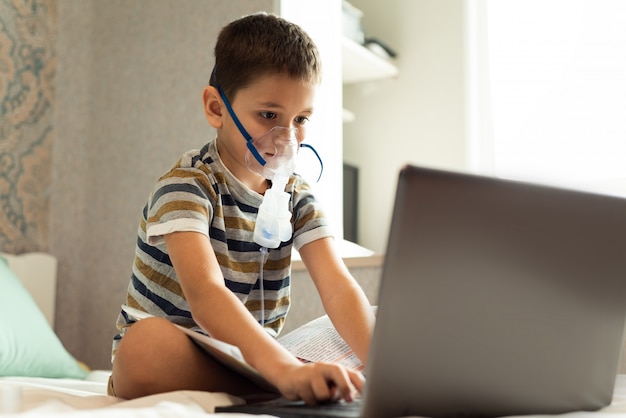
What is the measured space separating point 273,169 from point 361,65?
5.52 ft

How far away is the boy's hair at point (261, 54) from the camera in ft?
4.00

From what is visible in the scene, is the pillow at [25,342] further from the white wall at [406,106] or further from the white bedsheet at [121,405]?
the white wall at [406,106]

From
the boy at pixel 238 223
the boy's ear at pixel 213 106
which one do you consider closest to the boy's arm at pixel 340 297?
the boy at pixel 238 223

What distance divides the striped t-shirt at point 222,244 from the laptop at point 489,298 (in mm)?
481

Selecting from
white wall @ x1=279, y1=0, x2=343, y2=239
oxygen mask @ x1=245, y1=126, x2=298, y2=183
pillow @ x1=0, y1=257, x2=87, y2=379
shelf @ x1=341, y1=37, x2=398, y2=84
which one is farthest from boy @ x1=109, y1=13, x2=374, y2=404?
shelf @ x1=341, y1=37, x2=398, y2=84

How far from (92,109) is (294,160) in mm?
1569

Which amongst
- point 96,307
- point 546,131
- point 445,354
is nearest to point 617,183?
point 546,131

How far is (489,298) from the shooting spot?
2.20 feet

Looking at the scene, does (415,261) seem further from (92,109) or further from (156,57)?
(92,109)

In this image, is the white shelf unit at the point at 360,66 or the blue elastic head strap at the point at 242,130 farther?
the white shelf unit at the point at 360,66

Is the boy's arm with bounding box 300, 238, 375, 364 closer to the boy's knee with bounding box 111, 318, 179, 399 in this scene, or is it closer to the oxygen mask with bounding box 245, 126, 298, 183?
the oxygen mask with bounding box 245, 126, 298, 183

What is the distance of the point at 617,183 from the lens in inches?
74.0

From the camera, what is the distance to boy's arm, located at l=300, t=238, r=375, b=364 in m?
1.14

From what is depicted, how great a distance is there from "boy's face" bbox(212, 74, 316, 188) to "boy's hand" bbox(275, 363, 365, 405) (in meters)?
0.54
